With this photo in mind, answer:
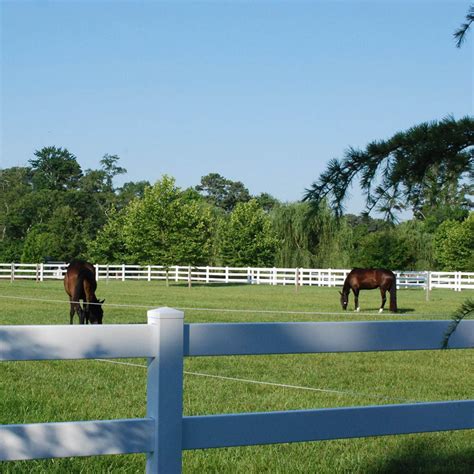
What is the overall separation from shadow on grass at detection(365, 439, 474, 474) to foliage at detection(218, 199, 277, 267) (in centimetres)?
5805

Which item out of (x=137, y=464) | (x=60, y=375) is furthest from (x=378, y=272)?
(x=137, y=464)

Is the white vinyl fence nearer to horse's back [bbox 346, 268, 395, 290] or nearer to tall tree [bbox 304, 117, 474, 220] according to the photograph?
tall tree [bbox 304, 117, 474, 220]

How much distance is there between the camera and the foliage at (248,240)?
66438 millimetres

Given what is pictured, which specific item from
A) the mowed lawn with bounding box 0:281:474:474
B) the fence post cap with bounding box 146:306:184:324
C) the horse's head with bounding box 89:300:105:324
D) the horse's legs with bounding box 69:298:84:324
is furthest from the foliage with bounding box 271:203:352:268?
the fence post cap with bounding box 146:306:184:324

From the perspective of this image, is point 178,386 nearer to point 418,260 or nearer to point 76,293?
point 76,293

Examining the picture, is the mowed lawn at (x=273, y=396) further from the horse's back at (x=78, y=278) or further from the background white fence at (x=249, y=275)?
the background white fence at (x=249, y=275)

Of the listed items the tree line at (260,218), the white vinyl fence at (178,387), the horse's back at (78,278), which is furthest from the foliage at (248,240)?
the white vinyl fence at (178,387)

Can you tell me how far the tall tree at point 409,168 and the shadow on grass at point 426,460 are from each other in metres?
3.03

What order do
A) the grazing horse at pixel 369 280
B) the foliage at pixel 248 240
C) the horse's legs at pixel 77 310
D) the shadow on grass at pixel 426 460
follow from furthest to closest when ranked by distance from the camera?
the foliage at pixel 248 240 → the grazing horse at pixel 369 280 → the horse's legs at pixel 77 310 → the shadow on grass at pixel 426 460

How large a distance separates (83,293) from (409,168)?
1565 centimetres

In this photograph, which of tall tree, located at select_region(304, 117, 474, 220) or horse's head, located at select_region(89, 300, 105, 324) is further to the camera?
horse's head, located at select_region(89, 300, 105, 324)

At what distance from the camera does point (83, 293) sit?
18.6 meters

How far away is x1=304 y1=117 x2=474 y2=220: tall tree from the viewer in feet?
11.3

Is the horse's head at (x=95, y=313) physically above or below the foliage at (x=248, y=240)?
below
